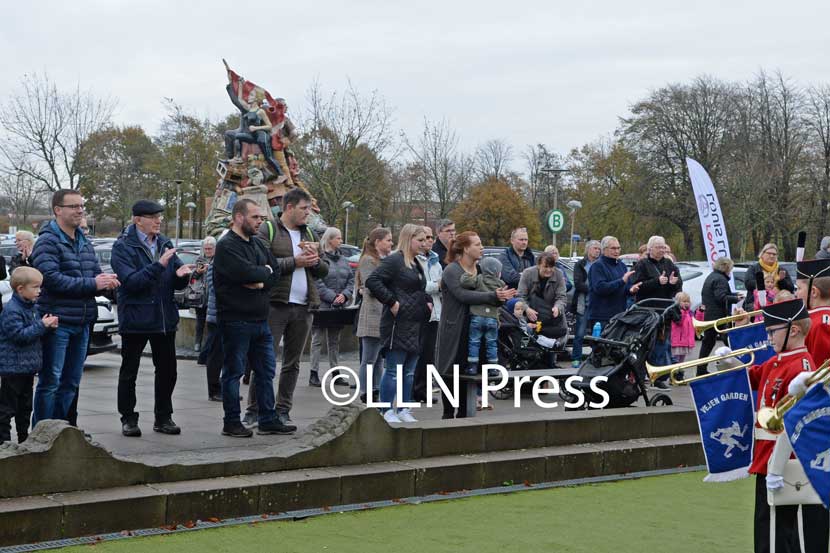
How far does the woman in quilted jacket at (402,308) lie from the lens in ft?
32.3

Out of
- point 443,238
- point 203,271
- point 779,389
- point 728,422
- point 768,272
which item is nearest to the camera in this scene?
point 779,389

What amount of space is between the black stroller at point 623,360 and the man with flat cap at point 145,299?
4.30 meters

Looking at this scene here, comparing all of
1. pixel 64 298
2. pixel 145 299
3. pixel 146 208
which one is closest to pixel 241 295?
pixel 145 299

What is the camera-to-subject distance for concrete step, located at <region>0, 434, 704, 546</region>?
20.8 ft

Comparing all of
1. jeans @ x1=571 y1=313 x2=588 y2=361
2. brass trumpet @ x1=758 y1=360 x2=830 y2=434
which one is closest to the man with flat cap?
brass trumpet @ x1=758 y1=360 x2=830 y2=434

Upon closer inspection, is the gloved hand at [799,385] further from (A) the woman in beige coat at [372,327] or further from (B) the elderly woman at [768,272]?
(B) the elderly woman at [768,272]

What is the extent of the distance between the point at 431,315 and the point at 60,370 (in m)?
3.76

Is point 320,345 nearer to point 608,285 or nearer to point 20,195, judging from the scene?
point 608,285

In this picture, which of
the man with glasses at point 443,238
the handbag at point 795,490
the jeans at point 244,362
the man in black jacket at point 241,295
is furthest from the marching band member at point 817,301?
the man with glasses at point 443,238

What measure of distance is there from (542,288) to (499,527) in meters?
6.74

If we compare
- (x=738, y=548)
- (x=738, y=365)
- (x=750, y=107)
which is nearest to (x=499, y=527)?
(x=738, y=548)

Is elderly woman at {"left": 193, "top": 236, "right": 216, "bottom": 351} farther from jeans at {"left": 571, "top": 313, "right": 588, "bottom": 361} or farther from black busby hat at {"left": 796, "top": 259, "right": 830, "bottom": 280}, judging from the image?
black busby hat at {"left": 796, "top": 259, "right": 830, "bottom": 280}

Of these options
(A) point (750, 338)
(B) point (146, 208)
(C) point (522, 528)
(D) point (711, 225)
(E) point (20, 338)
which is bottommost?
(C) point (522, 528)

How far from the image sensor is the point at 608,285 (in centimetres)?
1391
